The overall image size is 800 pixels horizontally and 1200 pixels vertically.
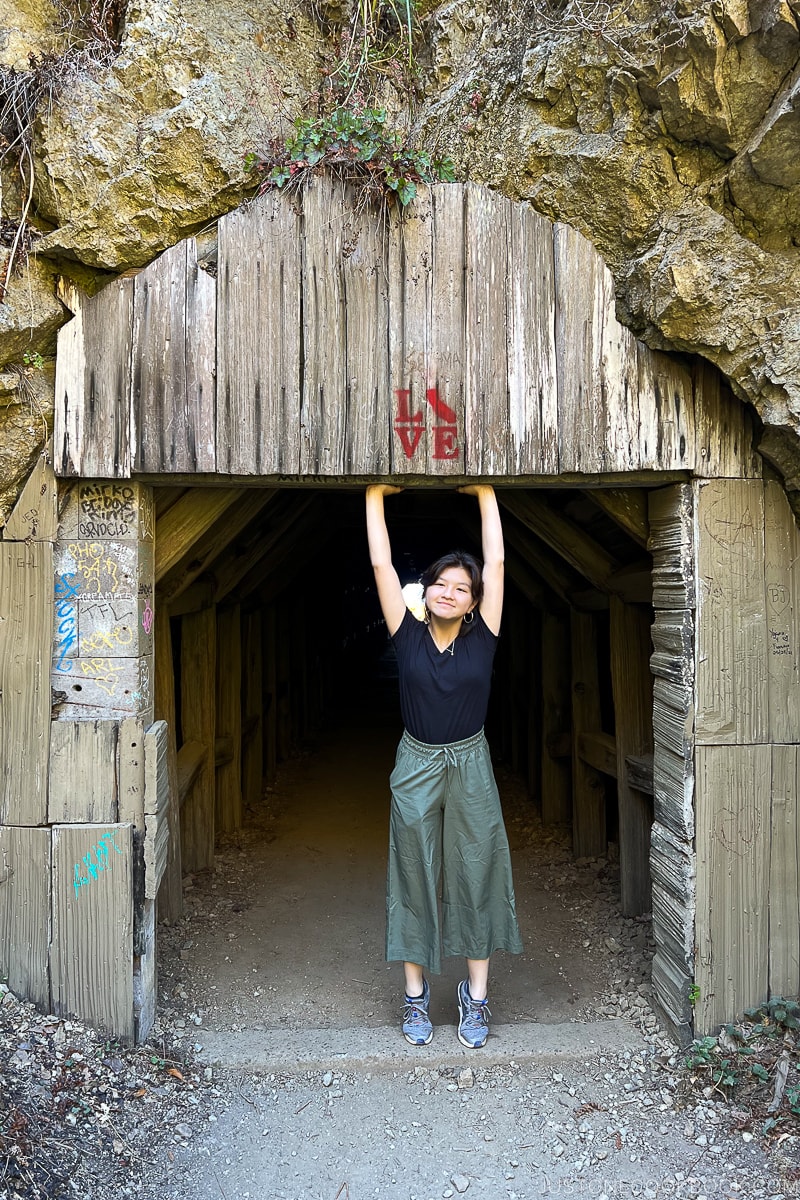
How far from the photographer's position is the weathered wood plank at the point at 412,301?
2.92m

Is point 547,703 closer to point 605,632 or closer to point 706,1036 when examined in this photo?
point 605,632

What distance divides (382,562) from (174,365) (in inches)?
43.2

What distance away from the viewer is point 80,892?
2.91 meters

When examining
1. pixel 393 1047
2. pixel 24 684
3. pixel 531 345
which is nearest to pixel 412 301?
pixel 531 345

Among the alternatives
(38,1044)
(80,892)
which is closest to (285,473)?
(80,892)

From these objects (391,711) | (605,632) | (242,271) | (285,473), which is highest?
(242,271)

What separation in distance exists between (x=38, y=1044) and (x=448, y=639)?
2.14 meters

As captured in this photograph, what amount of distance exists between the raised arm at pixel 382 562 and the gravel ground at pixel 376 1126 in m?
1.79

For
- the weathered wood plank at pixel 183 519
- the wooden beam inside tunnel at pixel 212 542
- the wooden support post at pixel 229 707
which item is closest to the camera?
the weathered wood plank at pixel 183 519

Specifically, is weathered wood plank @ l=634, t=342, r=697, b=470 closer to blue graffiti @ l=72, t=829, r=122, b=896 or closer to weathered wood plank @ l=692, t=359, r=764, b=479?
weathered wood plank @ l=692, t=359, r=764, b=479

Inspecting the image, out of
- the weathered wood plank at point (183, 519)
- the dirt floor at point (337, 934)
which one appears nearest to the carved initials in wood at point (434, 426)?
the weathered wood plank at point (183, 519)

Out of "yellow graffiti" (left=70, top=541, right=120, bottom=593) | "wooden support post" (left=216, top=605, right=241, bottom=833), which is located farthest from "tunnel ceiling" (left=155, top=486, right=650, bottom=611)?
"yellow graffiti" (left=70, top=541, right=120, bottom=593)

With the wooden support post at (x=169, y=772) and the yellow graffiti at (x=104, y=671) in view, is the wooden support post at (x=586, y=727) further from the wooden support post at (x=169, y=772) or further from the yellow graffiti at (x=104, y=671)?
the yellow graffiti at (x=104, y=671)

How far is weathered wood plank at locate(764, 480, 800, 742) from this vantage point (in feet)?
9.89
